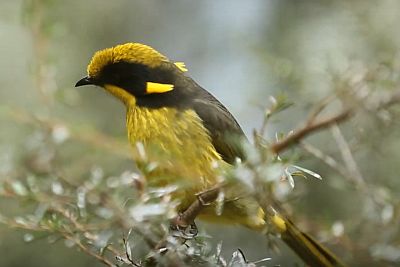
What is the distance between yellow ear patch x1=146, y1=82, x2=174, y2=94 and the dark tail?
573 mm

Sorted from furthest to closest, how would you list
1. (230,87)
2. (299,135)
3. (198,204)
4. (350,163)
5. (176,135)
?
(230,87) → (176,135) → (350,163) → (198,204) → (299,135)

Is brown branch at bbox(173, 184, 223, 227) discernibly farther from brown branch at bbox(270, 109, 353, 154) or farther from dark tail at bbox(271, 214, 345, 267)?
dark tail at bbox(271, 214, 345, 267)

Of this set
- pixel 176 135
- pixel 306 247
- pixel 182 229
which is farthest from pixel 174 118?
pixel 182 229

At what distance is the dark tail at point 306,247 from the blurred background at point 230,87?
6 centimetres

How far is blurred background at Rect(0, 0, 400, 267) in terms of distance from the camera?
7.41ft

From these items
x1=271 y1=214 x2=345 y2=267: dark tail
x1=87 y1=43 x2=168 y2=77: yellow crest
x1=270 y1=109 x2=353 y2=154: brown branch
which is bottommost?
x1=271 y1=214 x2=345 y2=267: dark tail

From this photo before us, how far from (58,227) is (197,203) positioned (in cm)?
35

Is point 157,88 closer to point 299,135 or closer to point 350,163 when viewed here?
point 350,163

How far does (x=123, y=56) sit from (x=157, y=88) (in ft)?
0.57

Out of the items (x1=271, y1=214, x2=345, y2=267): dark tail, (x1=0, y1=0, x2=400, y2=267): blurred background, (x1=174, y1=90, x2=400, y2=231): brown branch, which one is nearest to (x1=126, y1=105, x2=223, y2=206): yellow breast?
(x1=0, y1=0, x2=400, y2=267): blurred background

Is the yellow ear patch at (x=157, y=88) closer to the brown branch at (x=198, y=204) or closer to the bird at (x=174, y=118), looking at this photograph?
the bird at (x=174, y=118)

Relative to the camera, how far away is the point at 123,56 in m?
2.81

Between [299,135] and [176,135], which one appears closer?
[299,135]

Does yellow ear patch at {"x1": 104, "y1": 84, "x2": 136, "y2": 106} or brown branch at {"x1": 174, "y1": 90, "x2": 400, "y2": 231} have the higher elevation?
brown branch at {"x1": 174, "y1": 90, "x2": 400, "y2": 231}
